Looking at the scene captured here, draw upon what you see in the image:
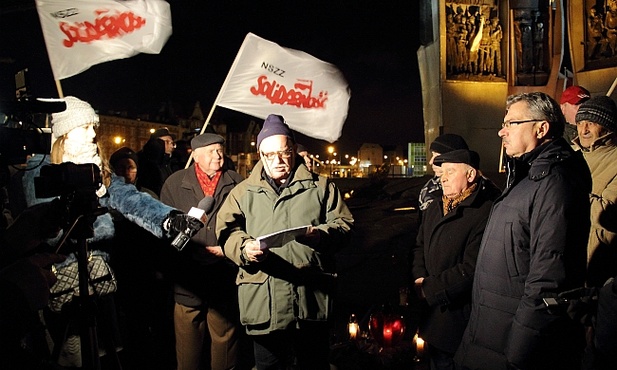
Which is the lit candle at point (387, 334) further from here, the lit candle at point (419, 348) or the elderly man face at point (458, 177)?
the elderly man face at point (458, 177)

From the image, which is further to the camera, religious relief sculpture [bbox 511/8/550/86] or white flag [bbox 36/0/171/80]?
religious relief sculpture [bbox 511/8/550/86]

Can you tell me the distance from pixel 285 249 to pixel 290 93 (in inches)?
109

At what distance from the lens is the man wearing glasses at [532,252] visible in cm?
232

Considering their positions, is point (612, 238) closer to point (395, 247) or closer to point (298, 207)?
point (298, 207)

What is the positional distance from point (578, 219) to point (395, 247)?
8.21m

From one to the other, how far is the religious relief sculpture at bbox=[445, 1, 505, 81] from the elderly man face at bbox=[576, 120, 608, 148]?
9.91 m

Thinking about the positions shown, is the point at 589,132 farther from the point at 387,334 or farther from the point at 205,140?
the point at 205,140

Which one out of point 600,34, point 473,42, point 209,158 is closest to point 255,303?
point 209,158

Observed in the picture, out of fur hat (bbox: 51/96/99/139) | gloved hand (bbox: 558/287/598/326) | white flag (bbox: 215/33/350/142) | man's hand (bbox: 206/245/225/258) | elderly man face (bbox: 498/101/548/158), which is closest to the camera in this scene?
gloved hand (bbox: 558/287/598/326)

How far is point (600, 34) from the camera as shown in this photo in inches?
420

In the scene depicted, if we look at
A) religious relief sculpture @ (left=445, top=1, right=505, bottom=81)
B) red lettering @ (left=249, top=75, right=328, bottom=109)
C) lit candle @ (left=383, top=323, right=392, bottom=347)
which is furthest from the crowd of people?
religious relief sculpture @ (left=445, top=1, right=505, bottom=81)

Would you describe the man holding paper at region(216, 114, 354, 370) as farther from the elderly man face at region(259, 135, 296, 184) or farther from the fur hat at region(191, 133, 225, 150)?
Answer: the fur hat at region(191, 133, 225, 150)

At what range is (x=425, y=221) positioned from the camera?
3.72 m

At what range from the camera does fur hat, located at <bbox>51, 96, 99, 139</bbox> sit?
3627 mm
